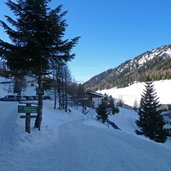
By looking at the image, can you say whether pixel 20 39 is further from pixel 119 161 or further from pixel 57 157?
pixel 119 161

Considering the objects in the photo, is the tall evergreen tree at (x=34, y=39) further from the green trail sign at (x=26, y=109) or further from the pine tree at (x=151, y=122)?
the pine tree at (x=151, y=122)

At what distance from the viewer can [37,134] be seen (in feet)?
48.8

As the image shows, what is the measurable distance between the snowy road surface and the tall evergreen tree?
389 cm

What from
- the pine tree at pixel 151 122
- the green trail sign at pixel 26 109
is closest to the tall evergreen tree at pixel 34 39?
the green trail sign at pixel 26 109

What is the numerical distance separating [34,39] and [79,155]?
874 cm

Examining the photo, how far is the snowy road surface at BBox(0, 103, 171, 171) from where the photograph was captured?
906 centimetres

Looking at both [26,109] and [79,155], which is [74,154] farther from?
[26,109]

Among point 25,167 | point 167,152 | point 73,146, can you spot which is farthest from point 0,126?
point 167,152

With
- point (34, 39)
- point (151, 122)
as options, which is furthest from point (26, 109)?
point (151, 122)

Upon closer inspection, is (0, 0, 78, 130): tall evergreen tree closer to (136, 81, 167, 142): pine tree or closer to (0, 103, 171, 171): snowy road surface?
(0, 103, 171, 171): snowy road surface

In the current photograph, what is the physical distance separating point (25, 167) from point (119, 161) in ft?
11.2

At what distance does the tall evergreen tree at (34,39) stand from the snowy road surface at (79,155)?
3.89 meters

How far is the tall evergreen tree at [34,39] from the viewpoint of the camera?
54.1 feet

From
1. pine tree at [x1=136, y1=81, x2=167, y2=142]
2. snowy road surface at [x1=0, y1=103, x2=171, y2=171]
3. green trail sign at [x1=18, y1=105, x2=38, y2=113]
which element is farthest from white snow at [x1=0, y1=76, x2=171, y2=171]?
pine tree at [x1=136, y1=81, x2=167, y2=142]
